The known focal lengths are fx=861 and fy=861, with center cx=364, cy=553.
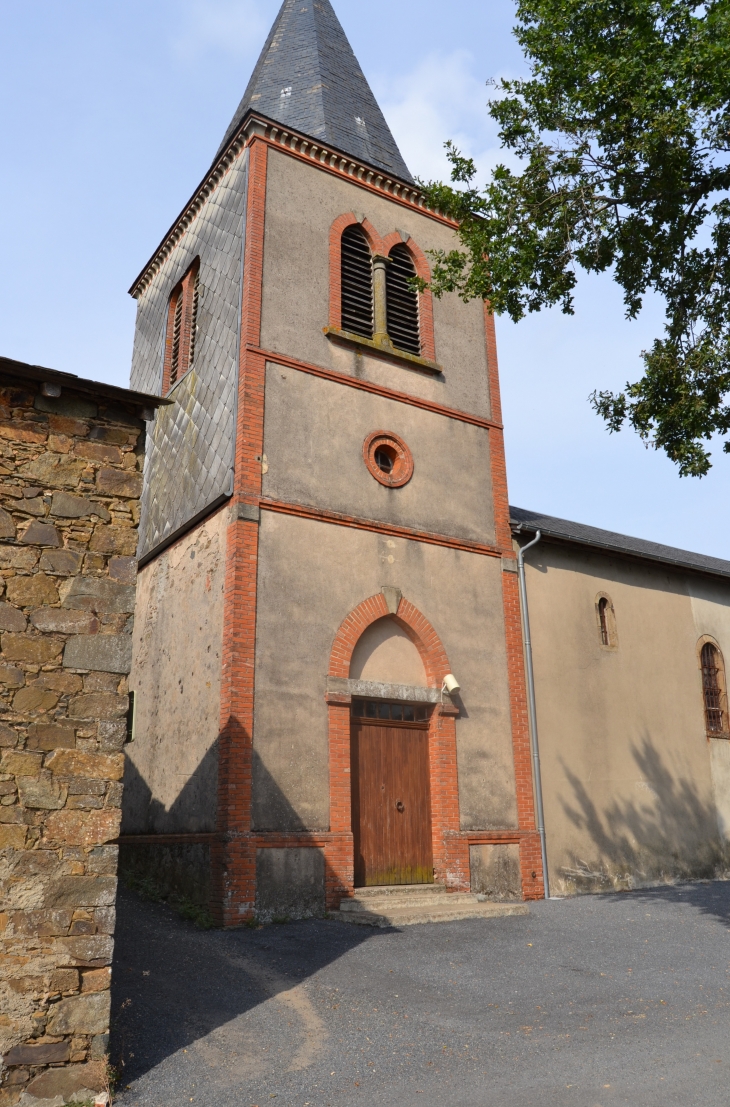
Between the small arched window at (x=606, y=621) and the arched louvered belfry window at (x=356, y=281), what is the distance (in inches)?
249

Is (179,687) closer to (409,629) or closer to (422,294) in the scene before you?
(409,629)

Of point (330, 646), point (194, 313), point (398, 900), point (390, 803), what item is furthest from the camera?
point (194, 313)

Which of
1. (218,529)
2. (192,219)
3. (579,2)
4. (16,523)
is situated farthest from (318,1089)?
(192,219)

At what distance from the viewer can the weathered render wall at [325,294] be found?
12.8 meters

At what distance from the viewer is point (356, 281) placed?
13.9 m

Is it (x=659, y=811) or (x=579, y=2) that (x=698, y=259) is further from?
(x=659, y=811)

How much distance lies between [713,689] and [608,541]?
3614 millimetres

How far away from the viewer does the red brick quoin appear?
424 inches

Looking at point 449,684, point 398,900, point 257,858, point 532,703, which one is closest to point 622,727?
point 532,703

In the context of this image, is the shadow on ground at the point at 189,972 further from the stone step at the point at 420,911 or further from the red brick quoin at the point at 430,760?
the red brick quoin at the point at 430,760

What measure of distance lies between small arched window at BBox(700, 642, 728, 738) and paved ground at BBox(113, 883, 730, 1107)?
739 centimetres

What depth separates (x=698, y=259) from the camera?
382 inches

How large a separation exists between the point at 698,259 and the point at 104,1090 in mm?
9565

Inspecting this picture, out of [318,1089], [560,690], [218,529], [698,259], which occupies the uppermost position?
[698,259]
